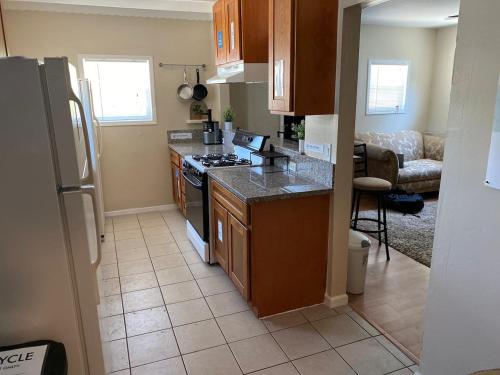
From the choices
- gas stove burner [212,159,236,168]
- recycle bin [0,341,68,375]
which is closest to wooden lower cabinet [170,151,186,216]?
gas stove burner [212,159,236,168]

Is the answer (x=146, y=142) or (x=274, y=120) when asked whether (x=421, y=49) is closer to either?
(x=274, y=120)

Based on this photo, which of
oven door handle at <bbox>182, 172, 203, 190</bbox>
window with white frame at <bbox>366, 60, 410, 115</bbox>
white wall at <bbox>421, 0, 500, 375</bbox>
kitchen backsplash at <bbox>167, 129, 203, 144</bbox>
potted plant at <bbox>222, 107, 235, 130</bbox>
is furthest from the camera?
window with white frame at <bbox>366, 60, 410, 115</bbox>

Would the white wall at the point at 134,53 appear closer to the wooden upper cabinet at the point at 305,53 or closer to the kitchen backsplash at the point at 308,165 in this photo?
the kitchen backsplash at the point at 308,165

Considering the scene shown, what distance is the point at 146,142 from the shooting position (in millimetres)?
4730

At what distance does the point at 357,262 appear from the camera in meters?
2.77

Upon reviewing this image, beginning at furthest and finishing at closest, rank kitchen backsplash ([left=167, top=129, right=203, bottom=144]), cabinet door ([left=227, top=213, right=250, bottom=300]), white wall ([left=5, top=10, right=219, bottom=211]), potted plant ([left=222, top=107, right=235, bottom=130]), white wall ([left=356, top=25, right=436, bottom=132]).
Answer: white wall ([left=356, top=25, right=436, bottom=132]) → kitchen backsplash ([left=167, top=129, right=203, bottom=144]) → potted plant ([left=222, top=107, right=235, bottom=130]) → white wall ([left=5, top=10, right=219, bottom=211]) → cabinet door ([left=227, top=213, right=250, bottom=300])

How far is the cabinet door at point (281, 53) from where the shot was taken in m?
2.18

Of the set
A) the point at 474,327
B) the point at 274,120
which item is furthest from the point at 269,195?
the point at 274,120

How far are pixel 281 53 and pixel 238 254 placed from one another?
139 centimetres

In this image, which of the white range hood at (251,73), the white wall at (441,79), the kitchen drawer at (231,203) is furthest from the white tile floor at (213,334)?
the white wall at (441,79)

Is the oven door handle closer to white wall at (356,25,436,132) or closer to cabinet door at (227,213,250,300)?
cabinet door at (227,213,250,300)

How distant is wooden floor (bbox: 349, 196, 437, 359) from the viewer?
7.91 feet

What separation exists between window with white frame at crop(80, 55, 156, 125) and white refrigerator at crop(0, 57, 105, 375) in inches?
129

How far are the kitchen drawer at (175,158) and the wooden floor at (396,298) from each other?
2309 mm
